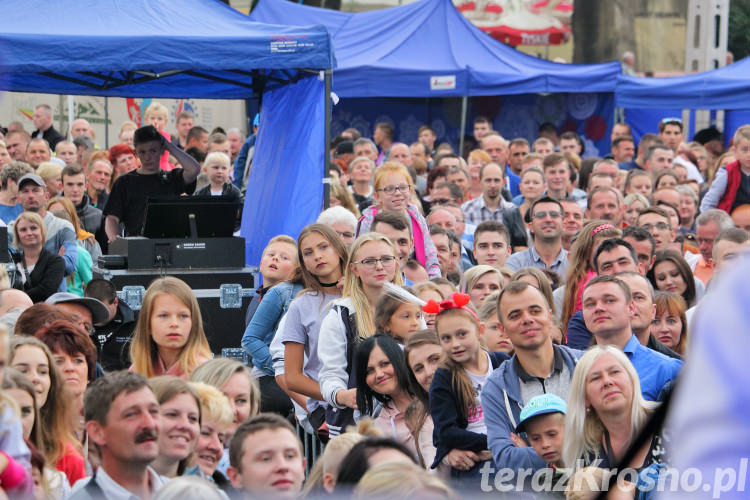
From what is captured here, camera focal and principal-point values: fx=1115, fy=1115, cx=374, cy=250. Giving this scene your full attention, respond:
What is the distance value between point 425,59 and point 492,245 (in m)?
10.6

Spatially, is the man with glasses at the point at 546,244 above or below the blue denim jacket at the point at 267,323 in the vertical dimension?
above

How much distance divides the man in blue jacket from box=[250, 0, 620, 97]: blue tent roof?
12982 millimetres

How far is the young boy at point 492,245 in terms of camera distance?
8.12 m

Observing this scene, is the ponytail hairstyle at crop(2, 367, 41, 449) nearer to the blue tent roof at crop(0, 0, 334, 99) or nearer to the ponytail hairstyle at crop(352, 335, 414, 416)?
the ponytail hairstyle at crop(352, 335, 414, 416)

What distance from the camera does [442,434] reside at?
470 cm

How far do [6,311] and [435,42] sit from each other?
45.2 ft

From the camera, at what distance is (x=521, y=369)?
15.1 ft

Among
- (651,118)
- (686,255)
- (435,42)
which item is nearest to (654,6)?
(651,118)

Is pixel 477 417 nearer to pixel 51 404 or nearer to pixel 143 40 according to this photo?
pixel 51 404

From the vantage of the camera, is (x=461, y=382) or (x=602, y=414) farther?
(x=461, y=382)

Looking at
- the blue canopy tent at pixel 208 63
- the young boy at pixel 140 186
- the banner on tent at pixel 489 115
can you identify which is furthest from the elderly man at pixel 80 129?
the banner on tent at pixel 489 115

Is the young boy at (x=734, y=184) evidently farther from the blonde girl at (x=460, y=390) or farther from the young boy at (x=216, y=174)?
the blonde girl at (x=460, y=390)

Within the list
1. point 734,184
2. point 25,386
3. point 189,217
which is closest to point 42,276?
point 189,217

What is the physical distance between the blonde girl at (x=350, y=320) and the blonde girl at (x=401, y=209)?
1497 millimetres
